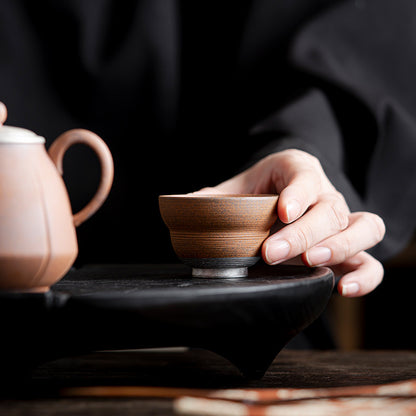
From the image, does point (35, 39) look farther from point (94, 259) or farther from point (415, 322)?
point (415, 322)

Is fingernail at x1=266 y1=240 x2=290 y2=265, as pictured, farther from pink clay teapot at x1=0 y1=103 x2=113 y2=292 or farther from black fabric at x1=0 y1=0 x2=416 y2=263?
black fabric at x1=0 y1=0 x2=416 y2=263

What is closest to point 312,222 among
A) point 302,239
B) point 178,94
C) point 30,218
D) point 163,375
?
point 302,239

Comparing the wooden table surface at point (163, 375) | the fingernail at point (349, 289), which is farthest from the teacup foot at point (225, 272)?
the fingernail at point (349, 289)

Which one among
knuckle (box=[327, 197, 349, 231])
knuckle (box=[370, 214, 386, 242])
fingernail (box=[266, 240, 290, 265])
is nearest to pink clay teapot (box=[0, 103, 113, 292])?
fingernail (box=[266, 240, 290, 265])

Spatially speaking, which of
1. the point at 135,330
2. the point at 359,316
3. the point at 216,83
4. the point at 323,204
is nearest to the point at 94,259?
the point at 216,83

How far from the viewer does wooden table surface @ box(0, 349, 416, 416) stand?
544mm

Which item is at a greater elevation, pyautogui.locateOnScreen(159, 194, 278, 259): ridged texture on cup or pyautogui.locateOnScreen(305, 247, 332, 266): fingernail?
pyautogui.locateOnScreen(159, 194, 278, 259): ridged texture on cup

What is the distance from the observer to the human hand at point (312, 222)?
727 mm

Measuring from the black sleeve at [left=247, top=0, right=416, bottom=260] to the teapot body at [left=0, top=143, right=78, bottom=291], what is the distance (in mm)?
585

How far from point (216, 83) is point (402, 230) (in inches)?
17.5

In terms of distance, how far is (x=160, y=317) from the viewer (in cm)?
57

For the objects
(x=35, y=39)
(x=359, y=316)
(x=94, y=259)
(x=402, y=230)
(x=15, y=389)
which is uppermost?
(x=35, y=39)

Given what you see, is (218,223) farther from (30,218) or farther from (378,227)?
(378,227)

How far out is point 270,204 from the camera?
2.28 feet
